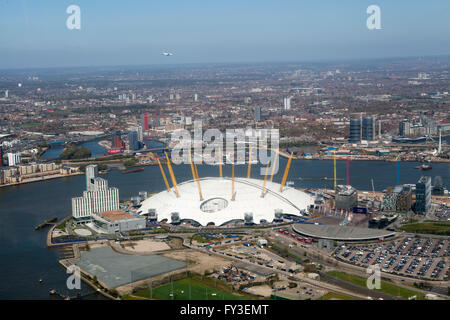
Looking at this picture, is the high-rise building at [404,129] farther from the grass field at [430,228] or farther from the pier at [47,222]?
the pier at [47,222]

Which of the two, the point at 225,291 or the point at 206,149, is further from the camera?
the point at 206,149

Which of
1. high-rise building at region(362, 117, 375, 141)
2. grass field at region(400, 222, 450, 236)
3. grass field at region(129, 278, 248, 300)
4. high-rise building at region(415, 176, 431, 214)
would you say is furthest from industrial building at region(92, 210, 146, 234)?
high-rise building at region(362, 117, 375, 141)

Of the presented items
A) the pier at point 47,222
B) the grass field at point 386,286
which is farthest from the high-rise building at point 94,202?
the grass field at point 386,286
